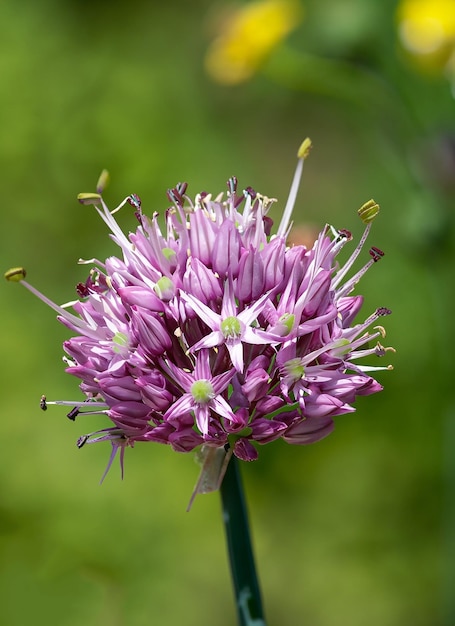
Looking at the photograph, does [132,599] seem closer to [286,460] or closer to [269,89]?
[286,460]

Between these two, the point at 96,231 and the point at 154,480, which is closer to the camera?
the point at 154,480

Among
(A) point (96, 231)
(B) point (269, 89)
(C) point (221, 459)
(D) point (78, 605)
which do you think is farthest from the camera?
(B) point (269, 89)

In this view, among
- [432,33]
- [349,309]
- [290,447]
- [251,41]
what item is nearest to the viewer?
[349,309]

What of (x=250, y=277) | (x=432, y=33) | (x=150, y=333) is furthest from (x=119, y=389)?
(x=432, y=33)

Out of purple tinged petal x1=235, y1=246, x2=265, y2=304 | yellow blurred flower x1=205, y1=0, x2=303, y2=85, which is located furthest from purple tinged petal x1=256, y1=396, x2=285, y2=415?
yellow blurred flower x1=205, y1=0, x2=303, y2=85

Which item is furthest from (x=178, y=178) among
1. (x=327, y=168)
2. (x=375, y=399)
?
(x=375, y=399)

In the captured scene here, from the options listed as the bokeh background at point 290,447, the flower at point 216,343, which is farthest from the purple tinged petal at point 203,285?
the bokeh background at point 290,447

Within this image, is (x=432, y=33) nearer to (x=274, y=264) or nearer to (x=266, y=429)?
(x=274, y=264)
